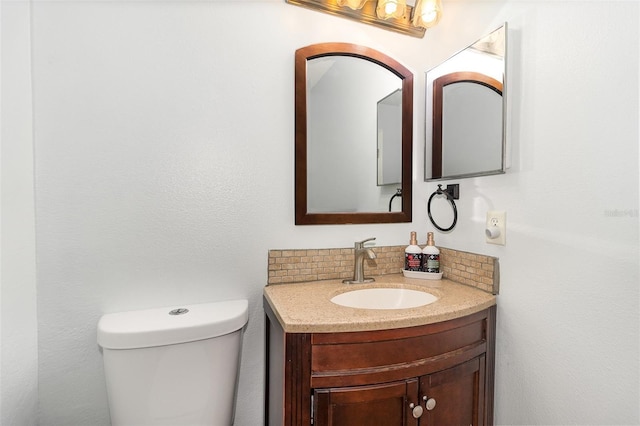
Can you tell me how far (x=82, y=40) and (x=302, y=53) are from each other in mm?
756

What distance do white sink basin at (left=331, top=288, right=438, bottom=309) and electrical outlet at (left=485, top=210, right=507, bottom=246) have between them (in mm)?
317

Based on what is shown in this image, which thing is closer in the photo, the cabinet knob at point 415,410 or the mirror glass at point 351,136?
the cabinet knob at point 415,410

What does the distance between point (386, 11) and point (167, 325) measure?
1.44m

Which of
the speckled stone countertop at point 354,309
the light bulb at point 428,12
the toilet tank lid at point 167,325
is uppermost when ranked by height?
the light bulb at point 428,12

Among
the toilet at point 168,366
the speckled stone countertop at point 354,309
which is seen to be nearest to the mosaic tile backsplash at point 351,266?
the speckled stone countertop at point 354,309

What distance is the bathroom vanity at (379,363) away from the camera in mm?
842

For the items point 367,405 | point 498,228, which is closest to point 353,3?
point 498,228

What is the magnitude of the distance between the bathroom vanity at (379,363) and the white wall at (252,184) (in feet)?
0.64

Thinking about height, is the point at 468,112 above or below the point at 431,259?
above

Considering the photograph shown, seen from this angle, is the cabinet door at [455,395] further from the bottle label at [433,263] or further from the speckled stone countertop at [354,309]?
the bottle label at [433,263]

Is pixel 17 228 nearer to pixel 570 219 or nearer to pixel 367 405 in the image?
pixel 367 405

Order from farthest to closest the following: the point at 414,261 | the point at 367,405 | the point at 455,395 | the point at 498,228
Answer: the point at 414,261 < the point at 498,228 < the point at 455,395 < the point at 367,405

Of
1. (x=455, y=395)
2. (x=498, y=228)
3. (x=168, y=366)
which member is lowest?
(x=455, y=395)

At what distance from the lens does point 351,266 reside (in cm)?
135
